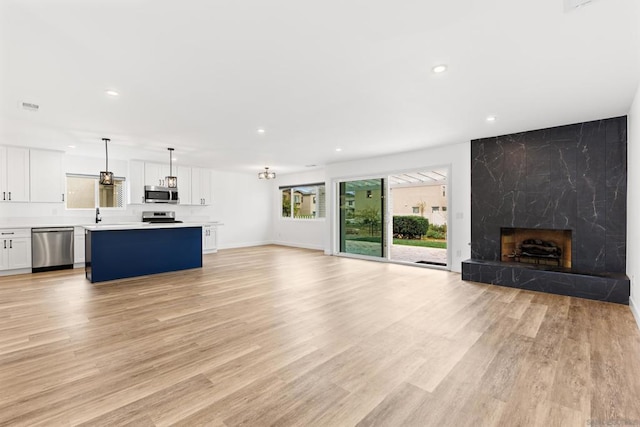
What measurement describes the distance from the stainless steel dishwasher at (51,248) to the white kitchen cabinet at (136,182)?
5.00ft

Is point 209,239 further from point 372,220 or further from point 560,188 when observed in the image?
point 560,188

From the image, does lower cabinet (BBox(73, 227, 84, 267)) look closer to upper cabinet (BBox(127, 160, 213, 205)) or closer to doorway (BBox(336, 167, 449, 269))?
upper cabinet (BBox(127, 160, 213, 205))

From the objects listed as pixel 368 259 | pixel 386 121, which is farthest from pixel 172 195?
pixel 386 121

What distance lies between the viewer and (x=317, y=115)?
4047mm

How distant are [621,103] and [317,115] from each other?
3813 millimetres

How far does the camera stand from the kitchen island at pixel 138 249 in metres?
5.06

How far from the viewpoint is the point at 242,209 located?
10055 mm

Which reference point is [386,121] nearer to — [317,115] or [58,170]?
[317,115]

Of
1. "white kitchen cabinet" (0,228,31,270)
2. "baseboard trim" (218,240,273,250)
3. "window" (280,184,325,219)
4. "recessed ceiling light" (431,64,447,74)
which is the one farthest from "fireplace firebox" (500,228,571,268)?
"white kitchen cabinet" (0,228,31,270)

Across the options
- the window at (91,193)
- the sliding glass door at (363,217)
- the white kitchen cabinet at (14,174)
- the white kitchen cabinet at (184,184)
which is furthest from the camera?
the white kitchen cabinet at (184,184)

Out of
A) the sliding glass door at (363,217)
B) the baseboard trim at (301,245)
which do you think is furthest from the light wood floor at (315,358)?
the baseboard trim at (301,245)

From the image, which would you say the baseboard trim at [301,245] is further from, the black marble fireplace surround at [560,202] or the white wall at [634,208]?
the white wall at [634,208]

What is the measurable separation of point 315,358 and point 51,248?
6.56 meters

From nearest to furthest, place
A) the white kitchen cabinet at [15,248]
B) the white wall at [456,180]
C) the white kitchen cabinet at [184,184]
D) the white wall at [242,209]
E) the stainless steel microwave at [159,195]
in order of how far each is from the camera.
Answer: the white kitchen cabinet at [15,248] → the white wall at [456,180] → the stainless steel microwave at [159,195] → the white kitchen cabinet at [184,184] → the white wall at [242,209]
